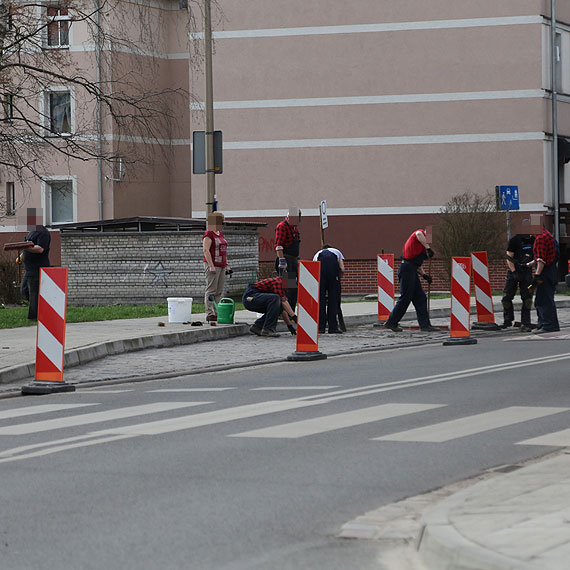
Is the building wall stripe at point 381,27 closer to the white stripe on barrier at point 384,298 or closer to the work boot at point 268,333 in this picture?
the white stripe on barrier at point 384,298

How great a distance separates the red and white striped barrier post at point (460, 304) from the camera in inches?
729

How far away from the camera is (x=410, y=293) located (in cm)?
2050

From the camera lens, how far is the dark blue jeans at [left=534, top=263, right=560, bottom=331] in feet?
67.5

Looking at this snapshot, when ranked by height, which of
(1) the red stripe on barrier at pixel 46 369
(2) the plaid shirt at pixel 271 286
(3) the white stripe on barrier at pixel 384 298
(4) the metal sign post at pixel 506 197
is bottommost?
(1) the red stripe on barrier at pixel 46 369

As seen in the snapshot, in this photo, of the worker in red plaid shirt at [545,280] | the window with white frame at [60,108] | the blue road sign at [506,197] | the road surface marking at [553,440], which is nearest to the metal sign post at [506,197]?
the blue road sign at [506,197]

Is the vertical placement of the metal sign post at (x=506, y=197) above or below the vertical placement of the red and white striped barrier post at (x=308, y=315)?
above

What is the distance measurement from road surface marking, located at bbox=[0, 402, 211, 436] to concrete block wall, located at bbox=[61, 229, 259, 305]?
19246mm

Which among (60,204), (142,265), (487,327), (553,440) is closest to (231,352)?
(487,327)

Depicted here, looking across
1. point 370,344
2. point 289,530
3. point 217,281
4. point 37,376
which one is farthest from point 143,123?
point 289,530

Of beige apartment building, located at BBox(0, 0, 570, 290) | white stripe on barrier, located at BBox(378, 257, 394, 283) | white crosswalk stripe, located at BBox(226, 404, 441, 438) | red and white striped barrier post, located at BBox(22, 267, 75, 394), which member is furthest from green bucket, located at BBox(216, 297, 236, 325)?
beige apartment building, located at BBox(0, 0, 570, 290)

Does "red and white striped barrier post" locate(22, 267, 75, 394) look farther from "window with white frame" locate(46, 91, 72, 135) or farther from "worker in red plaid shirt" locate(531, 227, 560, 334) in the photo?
"window with white frame" locate(46, 91, 72, 135)

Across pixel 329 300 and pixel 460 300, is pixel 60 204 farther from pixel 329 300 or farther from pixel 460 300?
pixel 460 300

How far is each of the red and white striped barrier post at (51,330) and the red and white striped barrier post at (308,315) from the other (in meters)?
3.80

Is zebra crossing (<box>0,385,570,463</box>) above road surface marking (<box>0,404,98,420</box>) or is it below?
above
